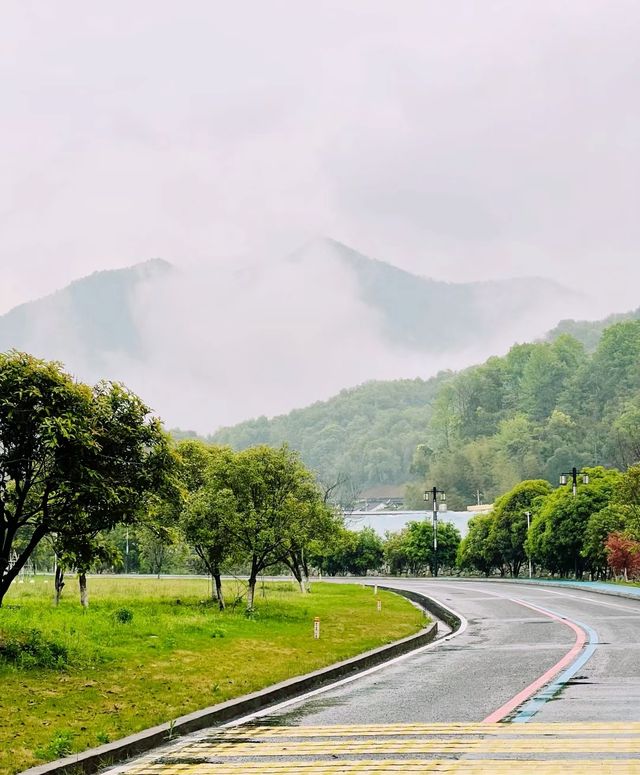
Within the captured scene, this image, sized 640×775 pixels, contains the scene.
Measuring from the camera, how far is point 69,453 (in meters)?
15.0

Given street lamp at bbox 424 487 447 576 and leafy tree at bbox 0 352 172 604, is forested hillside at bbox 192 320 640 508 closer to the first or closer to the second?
street lamp at bbox 424 487 447 576

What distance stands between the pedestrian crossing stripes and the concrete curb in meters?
0.29

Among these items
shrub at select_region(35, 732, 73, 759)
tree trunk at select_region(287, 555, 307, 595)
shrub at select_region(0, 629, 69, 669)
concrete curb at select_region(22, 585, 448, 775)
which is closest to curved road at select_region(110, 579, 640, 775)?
concrete curb at select_region(22, 585, 448, 775)

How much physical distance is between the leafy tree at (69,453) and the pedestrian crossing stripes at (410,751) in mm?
5625

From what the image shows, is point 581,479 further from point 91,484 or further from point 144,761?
point 144,761

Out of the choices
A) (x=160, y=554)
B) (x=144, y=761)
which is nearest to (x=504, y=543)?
(x=160, y=554)

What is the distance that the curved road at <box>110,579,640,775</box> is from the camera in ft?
28.5

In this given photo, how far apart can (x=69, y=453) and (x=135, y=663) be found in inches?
154

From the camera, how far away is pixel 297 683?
14.5 meters

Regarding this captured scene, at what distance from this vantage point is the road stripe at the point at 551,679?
11.2 m

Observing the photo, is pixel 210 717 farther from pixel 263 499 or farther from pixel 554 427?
pixel 554 427

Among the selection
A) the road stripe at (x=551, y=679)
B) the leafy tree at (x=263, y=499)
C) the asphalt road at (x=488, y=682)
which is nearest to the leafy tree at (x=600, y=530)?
the asphalt road at (x=488, y=682)

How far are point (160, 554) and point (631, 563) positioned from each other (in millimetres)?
42968

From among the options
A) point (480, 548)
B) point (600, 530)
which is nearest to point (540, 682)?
point (600, 530)
